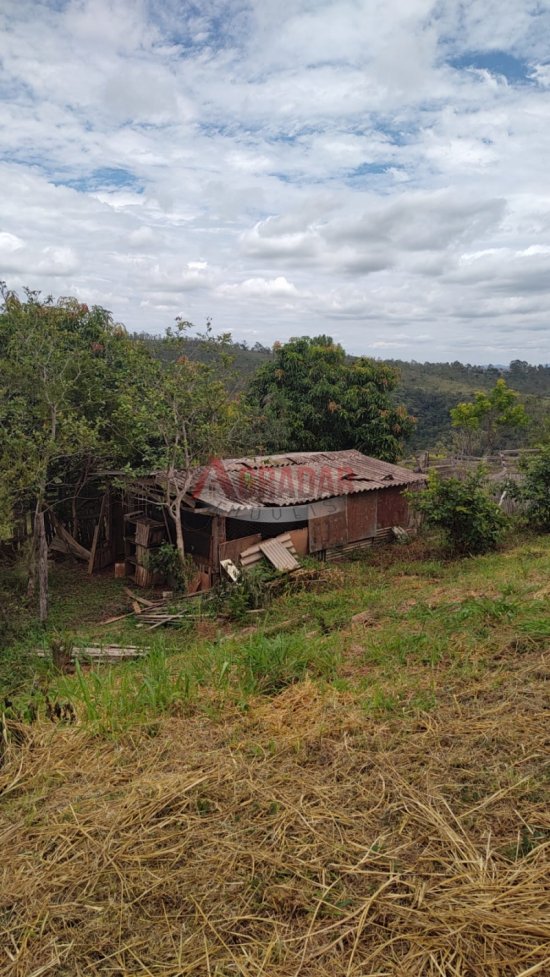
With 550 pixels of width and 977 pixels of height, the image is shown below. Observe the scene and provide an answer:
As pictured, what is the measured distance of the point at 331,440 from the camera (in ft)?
59.6

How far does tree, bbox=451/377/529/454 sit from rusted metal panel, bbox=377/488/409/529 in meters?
13.6

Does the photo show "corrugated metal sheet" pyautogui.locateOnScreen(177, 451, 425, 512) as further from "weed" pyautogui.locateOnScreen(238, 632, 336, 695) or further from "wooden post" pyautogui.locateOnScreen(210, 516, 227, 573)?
"weed" pyautogui.locateOnScreen(238, 632, 336, 695)

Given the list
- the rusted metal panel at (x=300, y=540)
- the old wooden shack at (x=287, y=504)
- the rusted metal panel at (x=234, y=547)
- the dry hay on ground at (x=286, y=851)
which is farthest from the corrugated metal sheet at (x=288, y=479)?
the dry hay on ground at (x=286, y=851)

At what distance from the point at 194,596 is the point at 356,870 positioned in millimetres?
8992

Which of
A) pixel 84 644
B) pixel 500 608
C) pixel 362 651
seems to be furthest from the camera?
pixel 84 644

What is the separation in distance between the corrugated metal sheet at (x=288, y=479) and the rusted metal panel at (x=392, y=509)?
11.5 inches

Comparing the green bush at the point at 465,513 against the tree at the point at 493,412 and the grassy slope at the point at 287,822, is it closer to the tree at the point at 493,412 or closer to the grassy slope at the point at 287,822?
the grassy slope at the point at 287,822

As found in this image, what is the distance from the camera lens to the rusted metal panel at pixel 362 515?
44.0 ft

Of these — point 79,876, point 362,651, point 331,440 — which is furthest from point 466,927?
point 331,440

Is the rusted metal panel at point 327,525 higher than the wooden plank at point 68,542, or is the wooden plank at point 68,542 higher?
the rusted metal panel at point 327,525

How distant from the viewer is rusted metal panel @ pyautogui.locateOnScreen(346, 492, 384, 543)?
44.0 ft

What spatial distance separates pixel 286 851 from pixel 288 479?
11.1 m

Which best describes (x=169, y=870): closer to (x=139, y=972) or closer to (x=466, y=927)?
(x=139, y=972)

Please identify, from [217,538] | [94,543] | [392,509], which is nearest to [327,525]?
[392,509]
